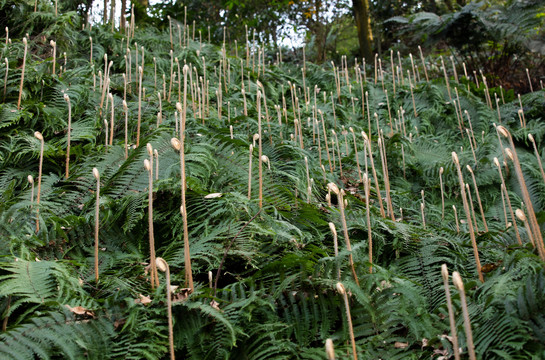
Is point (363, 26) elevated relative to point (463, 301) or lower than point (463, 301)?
elevated

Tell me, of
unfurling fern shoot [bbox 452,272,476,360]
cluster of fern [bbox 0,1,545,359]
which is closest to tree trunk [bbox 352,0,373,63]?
cluster of fern [bbox 0,1,545,359]

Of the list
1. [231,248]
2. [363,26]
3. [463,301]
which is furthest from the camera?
[363,26]

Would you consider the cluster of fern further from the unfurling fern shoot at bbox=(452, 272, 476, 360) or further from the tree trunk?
the tree trunk

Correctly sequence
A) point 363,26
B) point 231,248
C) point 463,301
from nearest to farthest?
point 463,301, point 231,248, point 363,26

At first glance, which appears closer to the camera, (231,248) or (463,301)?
(463,301)

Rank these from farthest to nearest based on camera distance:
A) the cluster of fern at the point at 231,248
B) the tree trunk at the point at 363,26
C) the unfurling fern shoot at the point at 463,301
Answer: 1. the tree trunk at the point at 363,26
2. the cluster of fern at the point at 231,248
3. the unfurling fern shoot at the point at 463,301

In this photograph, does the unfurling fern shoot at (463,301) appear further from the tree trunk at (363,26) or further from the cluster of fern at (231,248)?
Result: the tree trunk at (363,26)

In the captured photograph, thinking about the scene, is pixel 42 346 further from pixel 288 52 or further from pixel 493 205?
pixel 288 52

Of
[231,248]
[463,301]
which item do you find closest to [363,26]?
[231,248]

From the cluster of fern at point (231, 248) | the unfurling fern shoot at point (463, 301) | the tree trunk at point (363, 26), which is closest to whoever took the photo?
the unfurling fern shoot at point (463, 301)

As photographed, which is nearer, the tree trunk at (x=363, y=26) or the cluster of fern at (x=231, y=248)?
the cluster of fern at (x=231, y=248)

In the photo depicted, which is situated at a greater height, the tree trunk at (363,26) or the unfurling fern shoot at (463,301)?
the tree trunk at (363,26)

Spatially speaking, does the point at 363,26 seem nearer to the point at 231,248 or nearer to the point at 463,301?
the point at 231,248

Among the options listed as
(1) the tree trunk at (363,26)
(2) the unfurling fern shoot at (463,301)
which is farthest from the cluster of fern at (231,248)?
(1) the tree trunk at (363,26)
